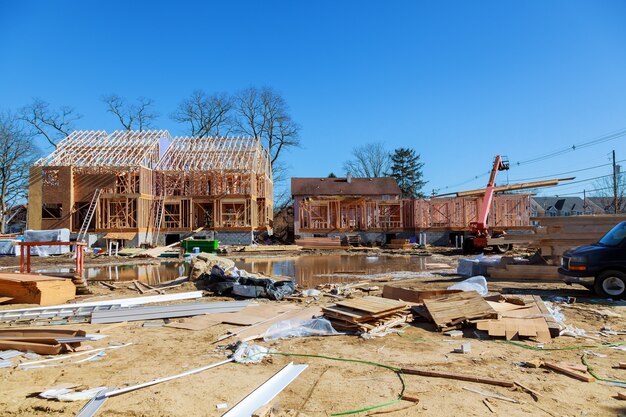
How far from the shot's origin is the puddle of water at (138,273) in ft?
53.1

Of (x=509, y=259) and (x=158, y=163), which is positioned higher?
(x=158, y=163)

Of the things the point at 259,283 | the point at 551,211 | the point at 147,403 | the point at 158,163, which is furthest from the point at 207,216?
the point at 551,211

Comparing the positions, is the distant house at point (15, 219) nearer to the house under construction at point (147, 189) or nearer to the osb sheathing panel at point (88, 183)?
the house under construction at point (147, 189)

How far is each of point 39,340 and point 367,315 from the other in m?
4.93

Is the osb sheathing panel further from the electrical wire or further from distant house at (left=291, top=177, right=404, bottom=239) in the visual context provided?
the electrical wire

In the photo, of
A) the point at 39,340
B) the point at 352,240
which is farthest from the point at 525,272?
the point at 352,240

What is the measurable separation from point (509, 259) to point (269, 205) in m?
29.3

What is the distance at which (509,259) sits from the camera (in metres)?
14.6

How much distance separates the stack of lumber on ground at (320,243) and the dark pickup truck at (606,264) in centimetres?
Answer: 2232

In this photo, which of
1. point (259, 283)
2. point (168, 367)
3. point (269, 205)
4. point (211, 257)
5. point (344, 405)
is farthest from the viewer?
point (269, 205)

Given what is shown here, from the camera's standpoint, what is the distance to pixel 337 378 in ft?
16.6

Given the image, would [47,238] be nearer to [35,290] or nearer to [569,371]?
[35,290]

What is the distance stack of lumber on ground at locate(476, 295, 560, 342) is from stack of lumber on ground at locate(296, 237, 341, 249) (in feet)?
81.2

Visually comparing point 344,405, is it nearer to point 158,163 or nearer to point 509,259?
point 509,259
